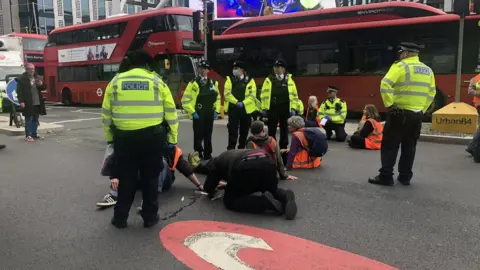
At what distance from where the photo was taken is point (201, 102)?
7027mm

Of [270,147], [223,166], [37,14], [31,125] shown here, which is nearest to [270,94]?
[270,147]

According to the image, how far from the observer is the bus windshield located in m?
26.9

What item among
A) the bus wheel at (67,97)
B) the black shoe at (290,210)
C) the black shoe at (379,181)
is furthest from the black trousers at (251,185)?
the bus wheel at (67,97)

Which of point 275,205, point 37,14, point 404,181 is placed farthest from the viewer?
point 37,14

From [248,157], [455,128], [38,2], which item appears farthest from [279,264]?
[38,2]

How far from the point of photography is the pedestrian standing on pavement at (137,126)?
3922mm

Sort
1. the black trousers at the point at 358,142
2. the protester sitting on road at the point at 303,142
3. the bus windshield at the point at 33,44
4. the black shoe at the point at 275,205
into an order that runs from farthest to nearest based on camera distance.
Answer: the bus windshield at the point at 33,44 → the black trousers at the point at 358,142 → the protester sitting on road at the point at 303,142 → the black shoe at the point at 275,205

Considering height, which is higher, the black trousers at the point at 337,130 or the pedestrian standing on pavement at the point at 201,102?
the pedestrian standing on pavement at the point at 201,102

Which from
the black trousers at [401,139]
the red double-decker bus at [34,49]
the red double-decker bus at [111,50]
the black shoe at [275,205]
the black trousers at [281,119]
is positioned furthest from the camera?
the red double-decker bus at [34,49]

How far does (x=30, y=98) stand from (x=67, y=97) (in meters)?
15.0

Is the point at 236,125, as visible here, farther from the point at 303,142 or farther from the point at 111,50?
the point at 111,50

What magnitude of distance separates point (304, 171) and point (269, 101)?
50.4 inches

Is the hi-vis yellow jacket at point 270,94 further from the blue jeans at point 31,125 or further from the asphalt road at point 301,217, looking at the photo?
the blue jeans at point 31,125

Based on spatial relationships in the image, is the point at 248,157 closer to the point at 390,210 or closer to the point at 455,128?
the point at 390,210
